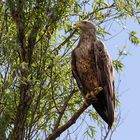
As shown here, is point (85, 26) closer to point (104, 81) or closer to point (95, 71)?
point (95, 71)

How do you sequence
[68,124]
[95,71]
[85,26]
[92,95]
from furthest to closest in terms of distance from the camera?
[85,26], [95,71], [92,95], [68,124]

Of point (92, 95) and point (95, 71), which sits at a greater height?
point (95, 71)

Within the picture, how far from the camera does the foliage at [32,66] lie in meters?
7.66

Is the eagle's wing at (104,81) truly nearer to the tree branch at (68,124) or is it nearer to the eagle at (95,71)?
the eagle at (95,71)

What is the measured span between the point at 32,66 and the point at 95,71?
102 centimetres

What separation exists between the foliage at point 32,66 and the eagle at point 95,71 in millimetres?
227

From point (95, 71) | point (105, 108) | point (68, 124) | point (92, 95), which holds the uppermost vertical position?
point (95, 71)

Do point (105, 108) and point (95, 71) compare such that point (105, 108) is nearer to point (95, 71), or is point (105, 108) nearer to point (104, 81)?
point (104, 81)

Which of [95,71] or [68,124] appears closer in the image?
[68,124]

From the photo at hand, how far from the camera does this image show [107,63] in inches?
286

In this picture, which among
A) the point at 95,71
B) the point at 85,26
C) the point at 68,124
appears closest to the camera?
the point at 68,124

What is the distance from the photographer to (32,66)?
26.3 feet

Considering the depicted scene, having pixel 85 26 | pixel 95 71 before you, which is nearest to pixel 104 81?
pixel 95 71

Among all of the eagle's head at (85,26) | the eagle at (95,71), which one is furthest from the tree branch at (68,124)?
the eagle's head at (85,26)
